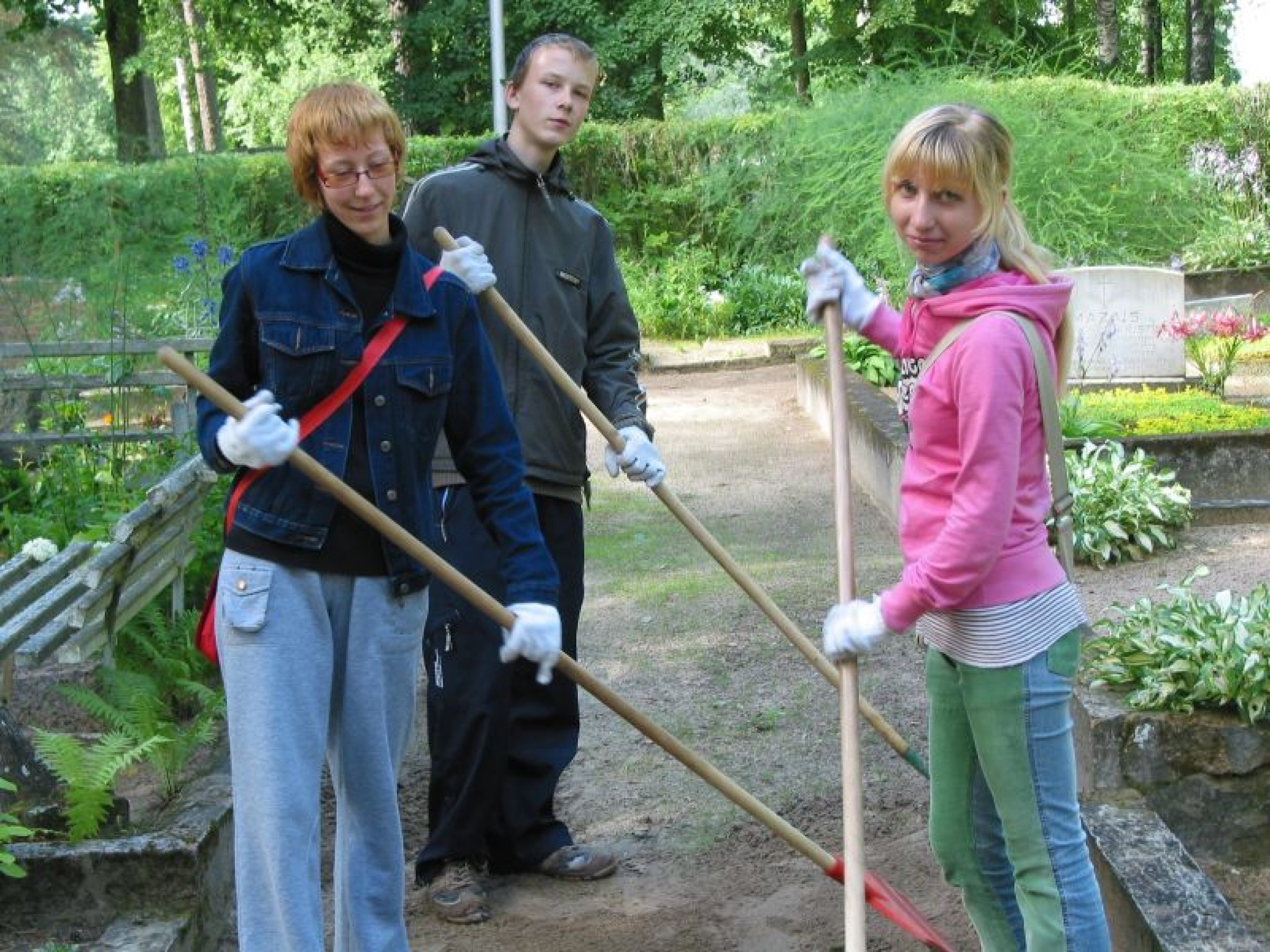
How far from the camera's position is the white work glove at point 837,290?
342cm

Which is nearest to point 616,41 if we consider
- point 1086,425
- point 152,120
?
point 152,120

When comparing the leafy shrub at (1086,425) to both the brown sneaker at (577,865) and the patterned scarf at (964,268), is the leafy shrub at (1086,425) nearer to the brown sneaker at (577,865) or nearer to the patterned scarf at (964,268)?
the brown sneaker at (577,865)

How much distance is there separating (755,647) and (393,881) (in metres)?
3.66

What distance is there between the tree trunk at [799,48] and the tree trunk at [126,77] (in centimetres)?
1131

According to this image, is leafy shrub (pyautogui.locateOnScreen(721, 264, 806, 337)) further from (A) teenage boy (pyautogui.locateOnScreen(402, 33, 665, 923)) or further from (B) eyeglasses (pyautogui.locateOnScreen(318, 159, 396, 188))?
(B) eyeglasses (pyautogui.locateOnScreen(318, 159, 396, 188))

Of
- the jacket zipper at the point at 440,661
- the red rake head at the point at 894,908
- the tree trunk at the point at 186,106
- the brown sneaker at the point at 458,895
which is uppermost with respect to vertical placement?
the tree trunk at the point at 186,106

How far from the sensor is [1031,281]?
9.82 feet

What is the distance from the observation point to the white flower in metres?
5.60

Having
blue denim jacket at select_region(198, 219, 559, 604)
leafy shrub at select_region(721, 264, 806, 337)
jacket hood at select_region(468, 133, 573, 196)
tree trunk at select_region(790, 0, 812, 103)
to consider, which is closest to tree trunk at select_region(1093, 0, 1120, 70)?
tree trunk at select_region(790, 0, 812, 103)

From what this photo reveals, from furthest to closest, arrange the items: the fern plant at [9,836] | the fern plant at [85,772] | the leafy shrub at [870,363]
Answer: the leafy shrub at [870,363] < the fern plant at [85,772] < the fern plant at [9,836]

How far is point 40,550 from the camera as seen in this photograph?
18.4 feet

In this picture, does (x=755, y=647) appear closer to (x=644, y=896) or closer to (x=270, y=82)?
(x=644, y=896)

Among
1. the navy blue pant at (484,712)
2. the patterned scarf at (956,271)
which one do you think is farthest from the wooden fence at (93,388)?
the patterned scarf at (956,271)

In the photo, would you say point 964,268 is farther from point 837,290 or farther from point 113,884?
point 113,884
